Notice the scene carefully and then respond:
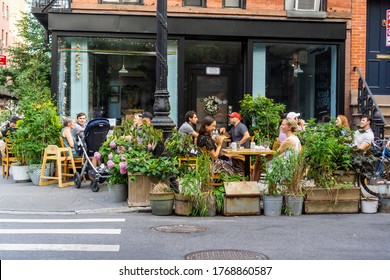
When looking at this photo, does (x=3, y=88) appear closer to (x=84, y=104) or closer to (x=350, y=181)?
(x=84, y=104)

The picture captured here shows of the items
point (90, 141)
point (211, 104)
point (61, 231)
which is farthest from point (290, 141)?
point (211, 104)

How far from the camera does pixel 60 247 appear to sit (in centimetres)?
668

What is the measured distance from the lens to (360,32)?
619 inches

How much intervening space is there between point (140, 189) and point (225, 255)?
11.9 feet

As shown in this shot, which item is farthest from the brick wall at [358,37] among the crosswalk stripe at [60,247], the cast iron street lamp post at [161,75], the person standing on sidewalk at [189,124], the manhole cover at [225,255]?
the crosswalk stripe at [60,247]

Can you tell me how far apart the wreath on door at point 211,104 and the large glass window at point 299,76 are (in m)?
1.35

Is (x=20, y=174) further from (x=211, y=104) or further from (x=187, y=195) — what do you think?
(x=211, y=104)

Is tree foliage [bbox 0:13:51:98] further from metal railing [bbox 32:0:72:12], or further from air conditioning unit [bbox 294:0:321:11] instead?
air conditioning unit [bbox 294:0:321:11]

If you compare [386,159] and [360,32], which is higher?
[360,32]

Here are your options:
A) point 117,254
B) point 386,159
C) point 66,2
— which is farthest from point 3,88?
point 117,254

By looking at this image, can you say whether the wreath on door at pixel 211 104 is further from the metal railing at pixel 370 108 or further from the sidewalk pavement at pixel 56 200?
the sidewalk pavement at pixel 56 200

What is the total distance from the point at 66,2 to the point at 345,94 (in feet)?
27.2

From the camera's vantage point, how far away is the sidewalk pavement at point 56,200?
32.0 feet

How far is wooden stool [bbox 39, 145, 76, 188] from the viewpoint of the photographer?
40.3ft
